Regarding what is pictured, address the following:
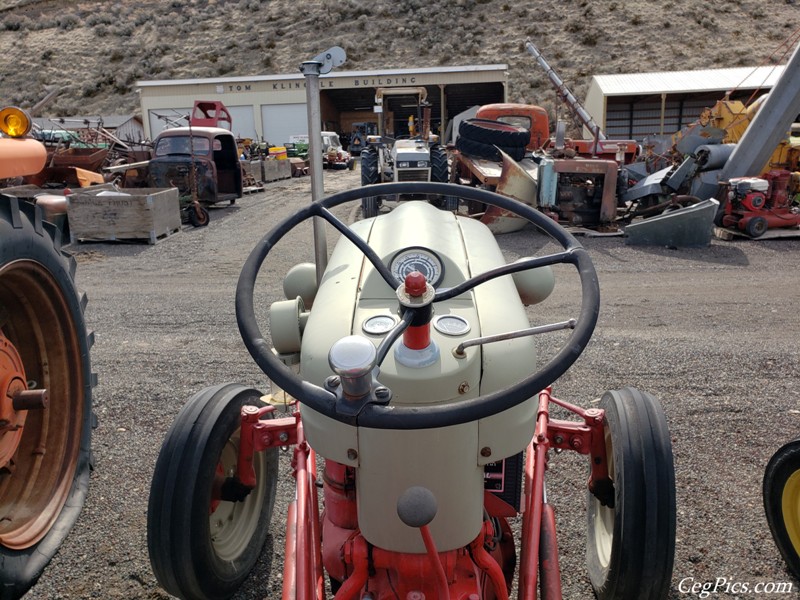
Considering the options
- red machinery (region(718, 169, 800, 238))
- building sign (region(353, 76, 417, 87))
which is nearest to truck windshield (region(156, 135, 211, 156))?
red machinery (region(718, 169, 800, 238))

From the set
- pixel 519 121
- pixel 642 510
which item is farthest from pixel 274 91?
pixel 642 510

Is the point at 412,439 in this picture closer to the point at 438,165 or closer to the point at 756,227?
the point at 756,227

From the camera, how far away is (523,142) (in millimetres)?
12633

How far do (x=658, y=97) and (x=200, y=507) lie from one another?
28884mm

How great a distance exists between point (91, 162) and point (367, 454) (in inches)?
571

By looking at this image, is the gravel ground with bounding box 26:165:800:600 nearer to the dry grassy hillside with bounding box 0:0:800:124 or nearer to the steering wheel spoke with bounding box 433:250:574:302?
the steering wheel spoke with bounding box 433:250:574:302

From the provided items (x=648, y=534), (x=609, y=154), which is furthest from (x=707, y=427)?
(x=609, y=154)

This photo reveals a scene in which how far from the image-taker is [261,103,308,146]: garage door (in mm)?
32094

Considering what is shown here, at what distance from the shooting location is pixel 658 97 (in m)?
27.1

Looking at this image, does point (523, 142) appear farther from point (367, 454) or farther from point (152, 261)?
point (367, 454)

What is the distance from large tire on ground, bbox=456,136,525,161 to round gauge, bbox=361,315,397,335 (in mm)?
11016

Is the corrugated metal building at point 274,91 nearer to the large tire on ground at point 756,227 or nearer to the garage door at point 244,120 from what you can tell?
the garage door at point 244,120

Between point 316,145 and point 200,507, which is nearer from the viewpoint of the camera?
point 200,507

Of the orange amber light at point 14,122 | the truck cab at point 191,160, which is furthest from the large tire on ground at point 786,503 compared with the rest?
the truck cab at point 191,160
